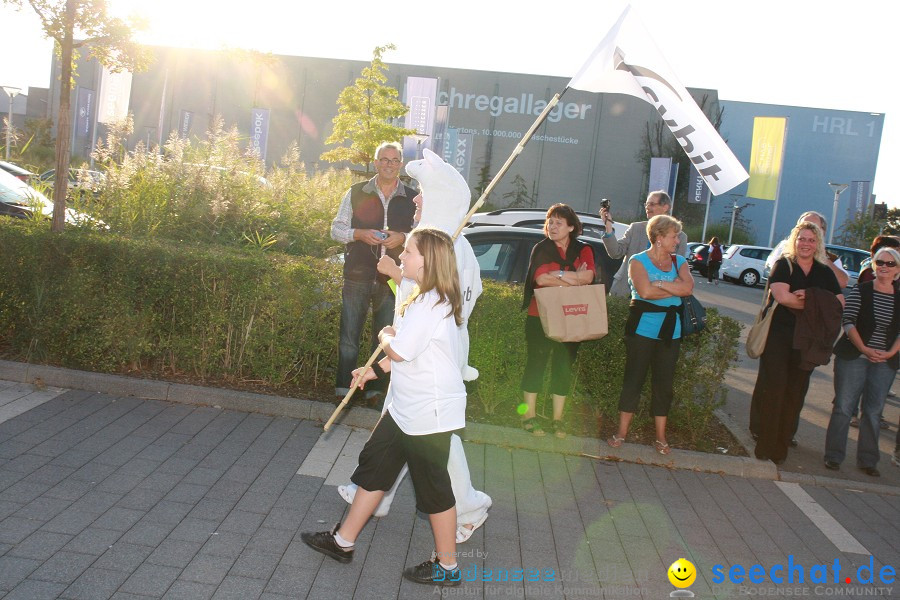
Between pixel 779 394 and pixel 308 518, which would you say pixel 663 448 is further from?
pixel 308 518

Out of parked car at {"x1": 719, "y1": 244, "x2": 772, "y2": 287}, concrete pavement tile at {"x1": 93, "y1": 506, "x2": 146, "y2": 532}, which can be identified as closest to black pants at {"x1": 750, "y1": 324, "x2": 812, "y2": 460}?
concrete pavement tile at {"x1": 93, "y1": 506, "x2": 146, "y2": 532}

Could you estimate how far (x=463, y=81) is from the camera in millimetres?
44750

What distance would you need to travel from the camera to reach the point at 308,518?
4.69m

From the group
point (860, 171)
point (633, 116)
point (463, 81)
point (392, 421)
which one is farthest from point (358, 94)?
point (860, 171)

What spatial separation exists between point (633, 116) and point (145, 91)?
27.2m

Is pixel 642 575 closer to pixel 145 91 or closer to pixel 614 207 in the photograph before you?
pixel 614 207

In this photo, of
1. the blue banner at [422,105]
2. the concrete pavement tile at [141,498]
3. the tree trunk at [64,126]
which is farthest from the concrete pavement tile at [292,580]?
the blue banner at [422,105]

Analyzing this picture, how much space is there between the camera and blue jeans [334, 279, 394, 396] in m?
6.62

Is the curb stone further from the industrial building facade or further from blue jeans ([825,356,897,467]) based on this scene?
the industrial building facade

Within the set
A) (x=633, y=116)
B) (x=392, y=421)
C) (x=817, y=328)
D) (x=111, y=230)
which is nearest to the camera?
(x=392, y=421)

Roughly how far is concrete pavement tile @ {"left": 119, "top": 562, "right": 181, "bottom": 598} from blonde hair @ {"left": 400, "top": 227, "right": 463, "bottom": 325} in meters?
1.77

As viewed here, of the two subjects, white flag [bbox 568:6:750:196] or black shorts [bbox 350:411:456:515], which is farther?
white flag [bbox 568:6:750:196]

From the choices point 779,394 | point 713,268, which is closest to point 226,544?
point 779,394

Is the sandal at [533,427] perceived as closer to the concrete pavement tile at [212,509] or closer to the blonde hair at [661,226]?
the blonde hair at [661,226]
